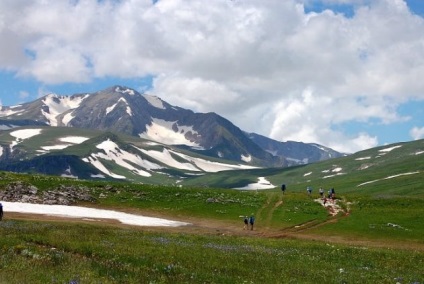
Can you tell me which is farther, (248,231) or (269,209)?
(269,209)

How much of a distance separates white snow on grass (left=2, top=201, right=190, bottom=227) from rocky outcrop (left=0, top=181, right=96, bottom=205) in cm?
339

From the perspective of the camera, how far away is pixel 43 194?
283ft

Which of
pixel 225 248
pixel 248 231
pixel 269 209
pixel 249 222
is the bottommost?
pixel 248 231

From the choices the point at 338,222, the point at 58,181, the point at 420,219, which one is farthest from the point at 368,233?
the point at 58,181

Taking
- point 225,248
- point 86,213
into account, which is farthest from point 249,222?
point 225,248

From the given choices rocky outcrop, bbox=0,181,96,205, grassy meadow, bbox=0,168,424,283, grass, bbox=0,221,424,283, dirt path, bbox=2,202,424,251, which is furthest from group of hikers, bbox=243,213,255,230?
rocky outcrop, bbox=0,181,96,205

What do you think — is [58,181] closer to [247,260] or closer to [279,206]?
[279,206]

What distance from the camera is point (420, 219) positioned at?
74188mm

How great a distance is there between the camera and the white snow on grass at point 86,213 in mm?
70812

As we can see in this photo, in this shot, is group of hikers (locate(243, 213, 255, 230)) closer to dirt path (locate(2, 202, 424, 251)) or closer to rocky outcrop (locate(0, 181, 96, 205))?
dirt path (locate(2, 202, 424, 251))

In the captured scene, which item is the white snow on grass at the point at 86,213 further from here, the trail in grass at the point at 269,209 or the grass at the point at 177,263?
the grass at the point at 177,263

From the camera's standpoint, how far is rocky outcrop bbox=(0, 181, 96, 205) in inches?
3275

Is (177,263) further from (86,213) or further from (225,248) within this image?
(86,213)

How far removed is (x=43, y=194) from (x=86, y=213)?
1435 cm
